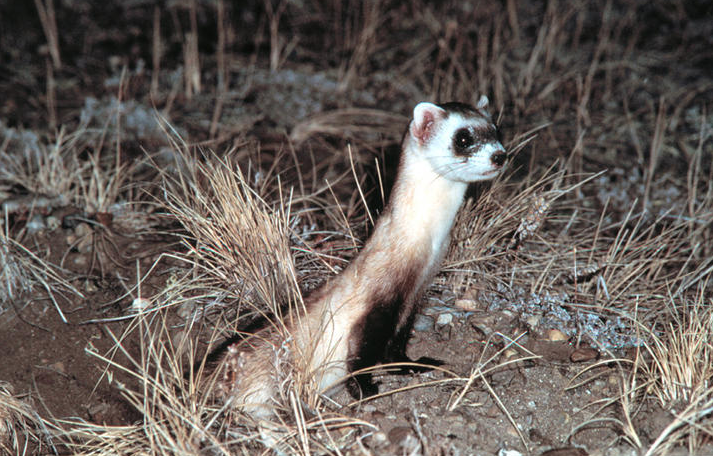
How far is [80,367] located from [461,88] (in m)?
3.16

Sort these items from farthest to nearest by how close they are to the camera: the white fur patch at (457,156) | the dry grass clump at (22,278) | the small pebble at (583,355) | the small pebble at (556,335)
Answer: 1. the dry grass clump at (22,278)
2. the small pebble at (556,335)
3. the small pebble at (583,355)
4. the white fur patch at (457,156)

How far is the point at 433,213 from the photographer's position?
2809mm

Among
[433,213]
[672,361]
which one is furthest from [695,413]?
[433,213]

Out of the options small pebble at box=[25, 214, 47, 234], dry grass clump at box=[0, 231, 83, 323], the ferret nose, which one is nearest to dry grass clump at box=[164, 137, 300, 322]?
dry grass clump at box=[0, 231, 83, 323]

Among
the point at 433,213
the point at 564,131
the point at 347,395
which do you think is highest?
the point at 433,213

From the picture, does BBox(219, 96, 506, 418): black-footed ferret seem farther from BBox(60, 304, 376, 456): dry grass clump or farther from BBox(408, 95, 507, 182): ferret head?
BBox(60, 304, 376, 456): dry grass clump

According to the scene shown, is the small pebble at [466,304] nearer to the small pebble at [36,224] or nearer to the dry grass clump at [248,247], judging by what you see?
the dry grass clump at [248,247]

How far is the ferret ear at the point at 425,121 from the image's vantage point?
2.77 meters

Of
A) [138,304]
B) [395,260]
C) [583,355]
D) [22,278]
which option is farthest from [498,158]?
[22,278]

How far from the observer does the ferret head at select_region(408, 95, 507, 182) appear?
2.71 metres

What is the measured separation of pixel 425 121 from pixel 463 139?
0.18m

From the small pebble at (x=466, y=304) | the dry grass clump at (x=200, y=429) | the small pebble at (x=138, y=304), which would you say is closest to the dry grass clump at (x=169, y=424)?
the dry grass clump at (x=200, y=429)

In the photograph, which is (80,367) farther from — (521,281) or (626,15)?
(626,15)

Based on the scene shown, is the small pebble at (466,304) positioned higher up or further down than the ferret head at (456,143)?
further down
